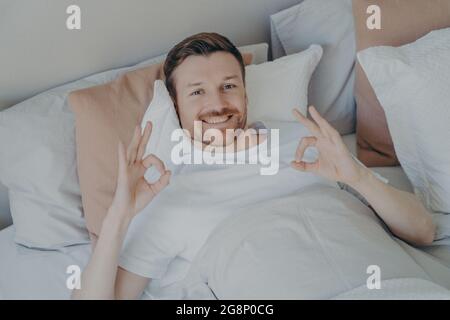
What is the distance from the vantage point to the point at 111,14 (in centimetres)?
125

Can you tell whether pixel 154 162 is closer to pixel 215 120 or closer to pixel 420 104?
pixel 215 120

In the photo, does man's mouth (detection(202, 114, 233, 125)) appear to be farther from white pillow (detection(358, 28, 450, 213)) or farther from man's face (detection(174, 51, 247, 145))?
white pillow (detection(358, 28, 450, 213))

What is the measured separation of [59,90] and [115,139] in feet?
0.71

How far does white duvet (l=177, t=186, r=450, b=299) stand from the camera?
2.83 ft

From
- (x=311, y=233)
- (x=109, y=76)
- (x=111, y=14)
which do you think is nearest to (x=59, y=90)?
(x=109, y=76)

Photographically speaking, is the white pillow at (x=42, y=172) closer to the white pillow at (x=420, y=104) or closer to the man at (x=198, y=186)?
the man at (x=198, y=186)

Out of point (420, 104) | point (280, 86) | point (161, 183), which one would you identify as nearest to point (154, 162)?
point (161, 183)

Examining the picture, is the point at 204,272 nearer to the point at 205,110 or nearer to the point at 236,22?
the point at 205,110

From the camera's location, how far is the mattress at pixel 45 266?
1.01 metres

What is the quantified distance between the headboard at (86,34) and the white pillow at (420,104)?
Answer: 50cm

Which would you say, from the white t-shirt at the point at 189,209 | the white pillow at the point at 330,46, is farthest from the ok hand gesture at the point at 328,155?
the white pillow at the point at 330,46

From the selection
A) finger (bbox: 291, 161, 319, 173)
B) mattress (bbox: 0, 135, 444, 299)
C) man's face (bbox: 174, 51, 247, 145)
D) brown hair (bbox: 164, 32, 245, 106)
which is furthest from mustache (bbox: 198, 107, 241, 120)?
mattress (bbox: 0, 135, 444, 299)
